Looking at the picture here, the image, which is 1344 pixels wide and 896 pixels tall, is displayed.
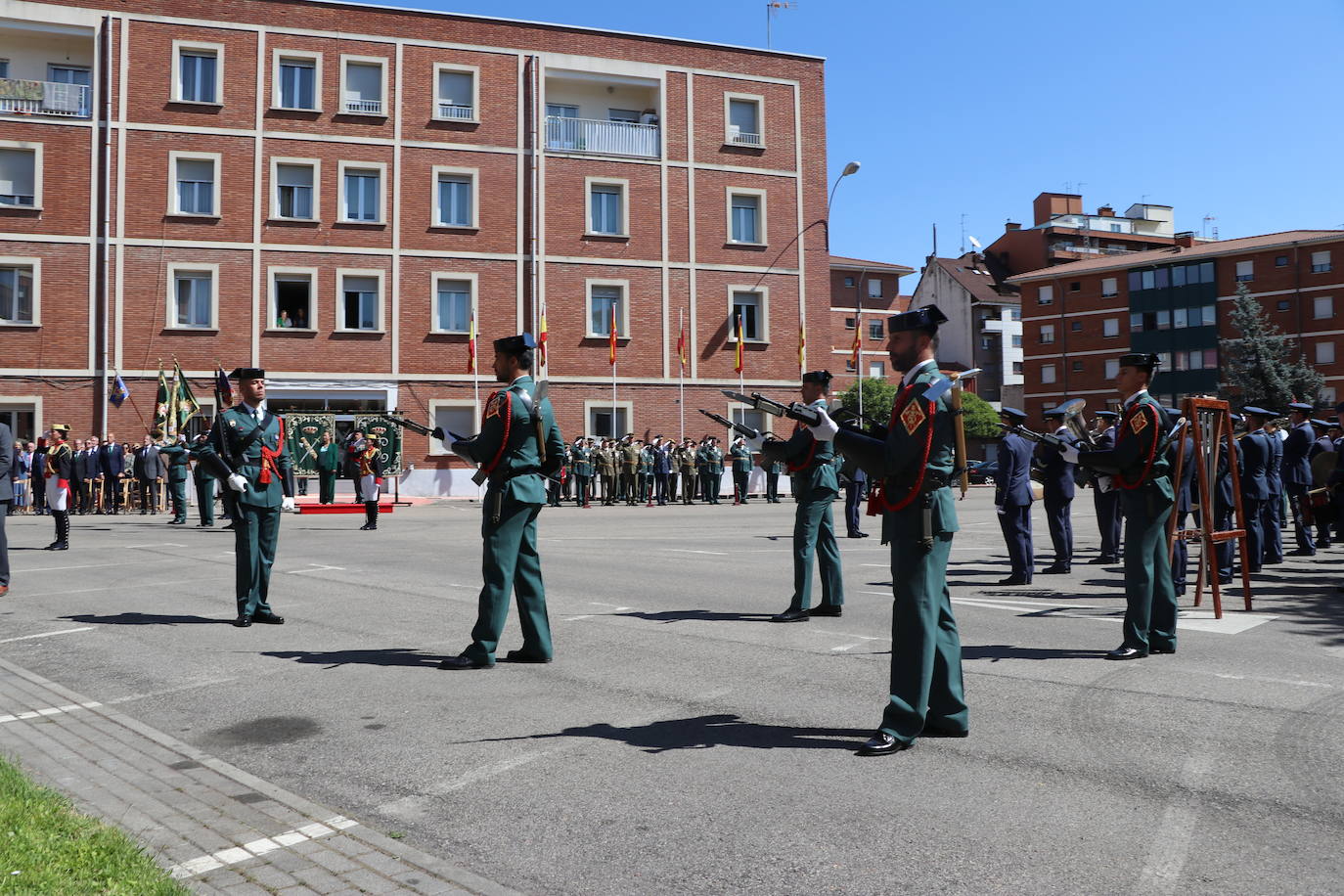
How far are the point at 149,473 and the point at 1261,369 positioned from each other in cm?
5364

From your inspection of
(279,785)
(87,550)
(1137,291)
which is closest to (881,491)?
(279,785)

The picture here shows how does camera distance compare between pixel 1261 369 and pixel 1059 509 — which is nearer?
pixel 1059 509

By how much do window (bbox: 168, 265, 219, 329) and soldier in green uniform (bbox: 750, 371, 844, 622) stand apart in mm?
28390

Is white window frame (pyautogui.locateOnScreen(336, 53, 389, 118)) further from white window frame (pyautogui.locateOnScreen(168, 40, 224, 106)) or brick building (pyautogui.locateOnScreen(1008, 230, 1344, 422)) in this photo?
brick building (pyautogui.locateOnScreen(1008, 230, 1344, 422))

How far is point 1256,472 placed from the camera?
1400 centimetres

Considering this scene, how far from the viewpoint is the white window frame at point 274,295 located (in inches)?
1332

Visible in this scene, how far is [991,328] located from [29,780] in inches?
3374

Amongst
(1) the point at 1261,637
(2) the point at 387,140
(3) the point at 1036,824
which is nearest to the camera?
(3) the point at 1036,824

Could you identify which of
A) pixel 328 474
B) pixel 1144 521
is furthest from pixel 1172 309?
pixel 1144 521

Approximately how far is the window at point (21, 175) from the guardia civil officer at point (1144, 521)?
33468 millimetres

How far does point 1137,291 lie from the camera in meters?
74.0

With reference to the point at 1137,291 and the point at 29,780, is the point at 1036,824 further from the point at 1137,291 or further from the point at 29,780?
the point at 1137,291

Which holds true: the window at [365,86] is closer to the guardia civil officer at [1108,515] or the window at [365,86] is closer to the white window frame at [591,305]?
the white window frame at [591,305]

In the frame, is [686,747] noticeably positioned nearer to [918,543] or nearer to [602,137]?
[918,543]
